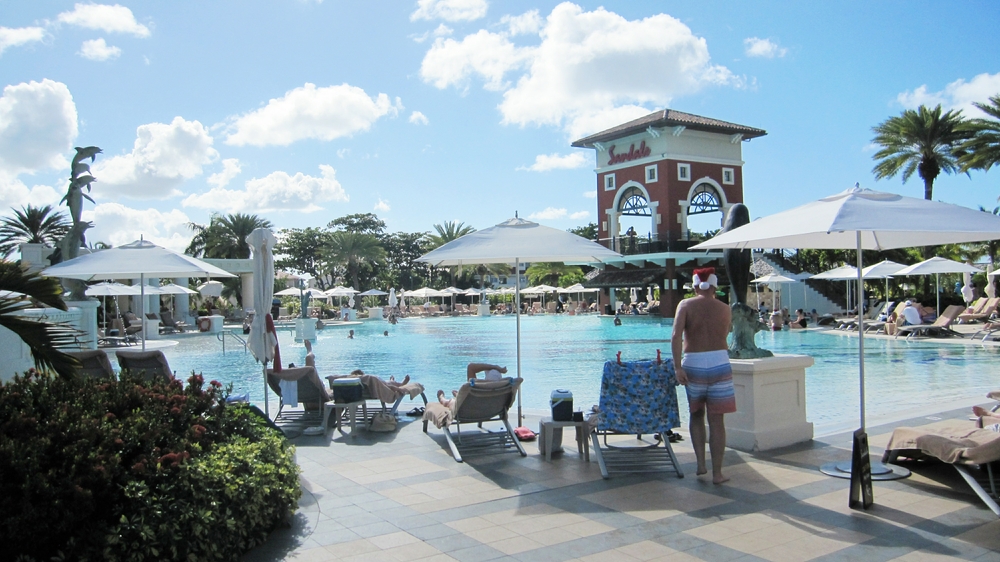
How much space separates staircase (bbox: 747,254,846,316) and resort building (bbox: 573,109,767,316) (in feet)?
12.5

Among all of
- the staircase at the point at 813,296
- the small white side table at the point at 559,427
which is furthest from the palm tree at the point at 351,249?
the small white side table at the point at 559,427

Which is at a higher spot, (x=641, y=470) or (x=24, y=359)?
(x=24, y=359)

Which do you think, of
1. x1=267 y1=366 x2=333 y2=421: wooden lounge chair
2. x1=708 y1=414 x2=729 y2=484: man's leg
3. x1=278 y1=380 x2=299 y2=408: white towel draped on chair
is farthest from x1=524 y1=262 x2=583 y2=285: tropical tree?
x1=708 y1=414 x2=729 y2=484: man's leg

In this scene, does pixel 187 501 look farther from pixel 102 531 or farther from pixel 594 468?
pixel 594 468

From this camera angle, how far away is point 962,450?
4543 mm

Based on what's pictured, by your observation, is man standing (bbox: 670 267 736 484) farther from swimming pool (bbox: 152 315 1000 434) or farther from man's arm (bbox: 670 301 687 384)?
swimming pool (bbox: 152 315 1000 434)

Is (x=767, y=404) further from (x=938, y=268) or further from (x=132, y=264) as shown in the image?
(x=938, y=268)

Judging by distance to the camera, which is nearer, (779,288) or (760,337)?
(760,337)

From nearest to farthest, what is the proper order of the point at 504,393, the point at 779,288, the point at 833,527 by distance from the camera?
the point at 833,527 → the point at 504,393 → the point at 779,288

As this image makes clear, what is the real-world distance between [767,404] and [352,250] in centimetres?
5364

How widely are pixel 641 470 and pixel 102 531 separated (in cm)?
372

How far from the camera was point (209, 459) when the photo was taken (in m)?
3.91

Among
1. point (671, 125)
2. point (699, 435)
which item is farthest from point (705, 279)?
point (671, 125)

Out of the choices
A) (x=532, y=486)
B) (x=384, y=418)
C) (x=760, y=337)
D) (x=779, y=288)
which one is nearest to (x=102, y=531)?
(x=532, y=486)
